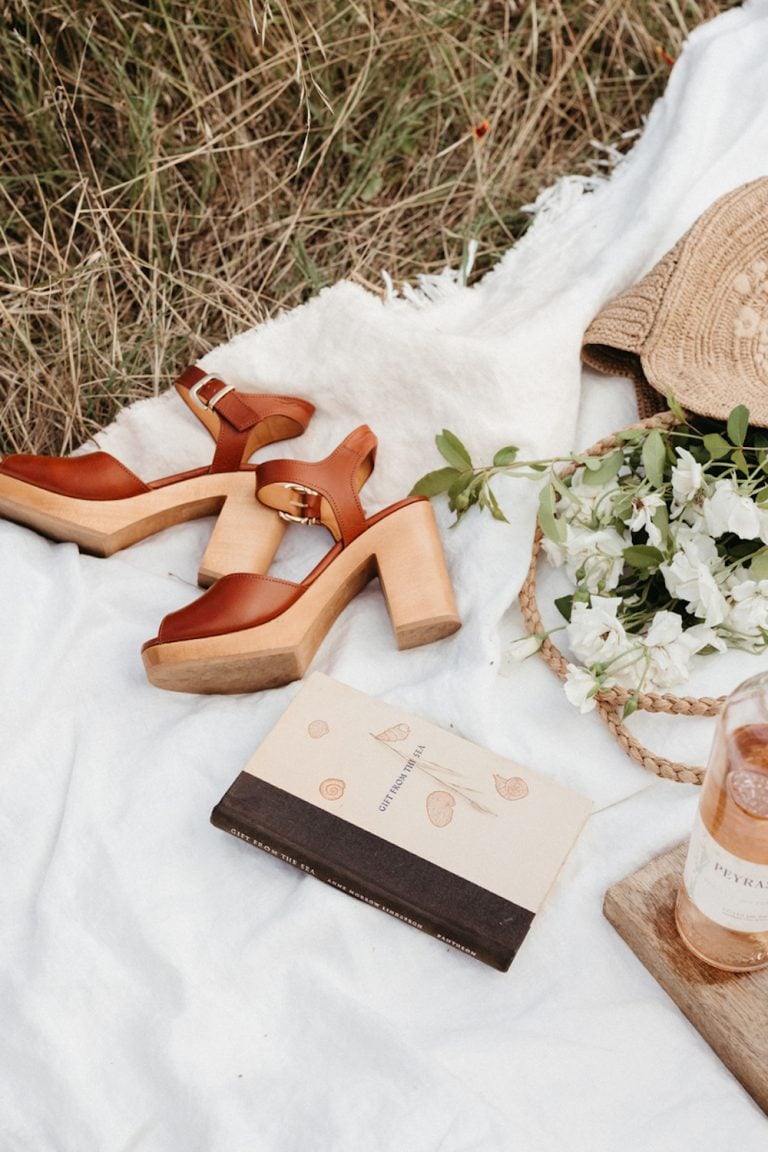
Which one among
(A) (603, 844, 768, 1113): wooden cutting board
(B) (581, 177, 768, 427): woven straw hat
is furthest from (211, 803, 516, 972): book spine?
(B) (581, 177, 768, 427): woven straw hat

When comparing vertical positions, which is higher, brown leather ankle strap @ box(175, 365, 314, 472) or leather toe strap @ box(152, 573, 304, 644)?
brown leather ankle strap @ box(175, 365, 314, 472)

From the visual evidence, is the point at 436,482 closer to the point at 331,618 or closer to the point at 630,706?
the point at 331,618

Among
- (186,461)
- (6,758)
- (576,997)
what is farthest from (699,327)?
(6,758)

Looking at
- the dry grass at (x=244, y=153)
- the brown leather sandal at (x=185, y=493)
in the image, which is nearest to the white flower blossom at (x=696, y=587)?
the brown leather sandal at (x=185, y=493)

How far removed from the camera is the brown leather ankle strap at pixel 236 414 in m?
1.09

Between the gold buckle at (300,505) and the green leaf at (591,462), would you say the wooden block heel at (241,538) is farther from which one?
the green leaf at (591,462)

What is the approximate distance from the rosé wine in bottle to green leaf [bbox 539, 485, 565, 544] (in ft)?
1.00

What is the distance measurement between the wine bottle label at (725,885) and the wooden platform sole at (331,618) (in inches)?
14.2

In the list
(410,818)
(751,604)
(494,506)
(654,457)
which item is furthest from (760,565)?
(410,818)

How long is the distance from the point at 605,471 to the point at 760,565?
6.7 inches

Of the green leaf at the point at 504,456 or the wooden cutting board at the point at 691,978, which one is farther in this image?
the green leaf at the point at 504,456

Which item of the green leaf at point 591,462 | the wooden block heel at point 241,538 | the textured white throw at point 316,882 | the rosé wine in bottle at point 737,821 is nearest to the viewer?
the rosé wine in bottle at point 737,821

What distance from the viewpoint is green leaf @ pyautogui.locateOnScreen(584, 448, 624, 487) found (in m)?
0.93

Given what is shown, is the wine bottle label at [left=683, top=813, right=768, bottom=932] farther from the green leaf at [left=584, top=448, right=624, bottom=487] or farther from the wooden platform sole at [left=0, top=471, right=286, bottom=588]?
the wooden platform sole at [left=0, top=471, right=286, bottom=588]
